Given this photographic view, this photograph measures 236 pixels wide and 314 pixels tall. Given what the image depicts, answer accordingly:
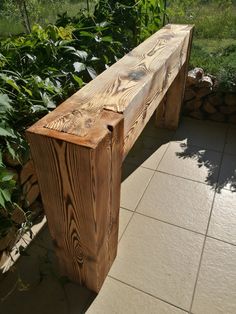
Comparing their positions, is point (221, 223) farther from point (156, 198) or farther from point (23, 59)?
point (23, 59)

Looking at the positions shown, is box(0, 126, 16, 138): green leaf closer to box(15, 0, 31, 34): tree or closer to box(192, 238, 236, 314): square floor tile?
box(192, 238, 236, 314): square floor tile

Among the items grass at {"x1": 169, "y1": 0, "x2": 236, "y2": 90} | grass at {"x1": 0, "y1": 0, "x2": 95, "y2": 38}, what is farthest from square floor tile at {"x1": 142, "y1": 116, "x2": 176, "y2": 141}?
grass at {"x1": 0, "y1": 0, "x2": 95, "y2": 38}

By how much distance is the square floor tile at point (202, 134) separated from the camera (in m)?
2.48

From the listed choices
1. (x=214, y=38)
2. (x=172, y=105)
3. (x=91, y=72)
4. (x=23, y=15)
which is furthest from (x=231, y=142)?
(x=23, y=15)

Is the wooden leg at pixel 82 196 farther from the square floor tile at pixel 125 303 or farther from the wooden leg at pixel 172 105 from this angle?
the wooden leg at pixel 172 105

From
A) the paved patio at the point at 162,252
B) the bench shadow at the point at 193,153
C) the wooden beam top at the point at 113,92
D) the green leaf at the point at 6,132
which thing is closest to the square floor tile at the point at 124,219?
the paved patio at the point at 162,252

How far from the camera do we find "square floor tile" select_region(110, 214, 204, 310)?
1.39 meters

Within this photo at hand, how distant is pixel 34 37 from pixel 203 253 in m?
1.58

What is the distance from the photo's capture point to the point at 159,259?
1527mm

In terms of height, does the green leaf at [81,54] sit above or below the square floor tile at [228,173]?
above

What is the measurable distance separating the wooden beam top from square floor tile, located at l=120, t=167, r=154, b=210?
81cm

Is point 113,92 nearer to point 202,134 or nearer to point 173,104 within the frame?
point 173,104

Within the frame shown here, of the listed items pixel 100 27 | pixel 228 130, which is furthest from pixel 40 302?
pixel 228 130

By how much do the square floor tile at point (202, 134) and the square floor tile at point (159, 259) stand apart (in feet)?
3.40
